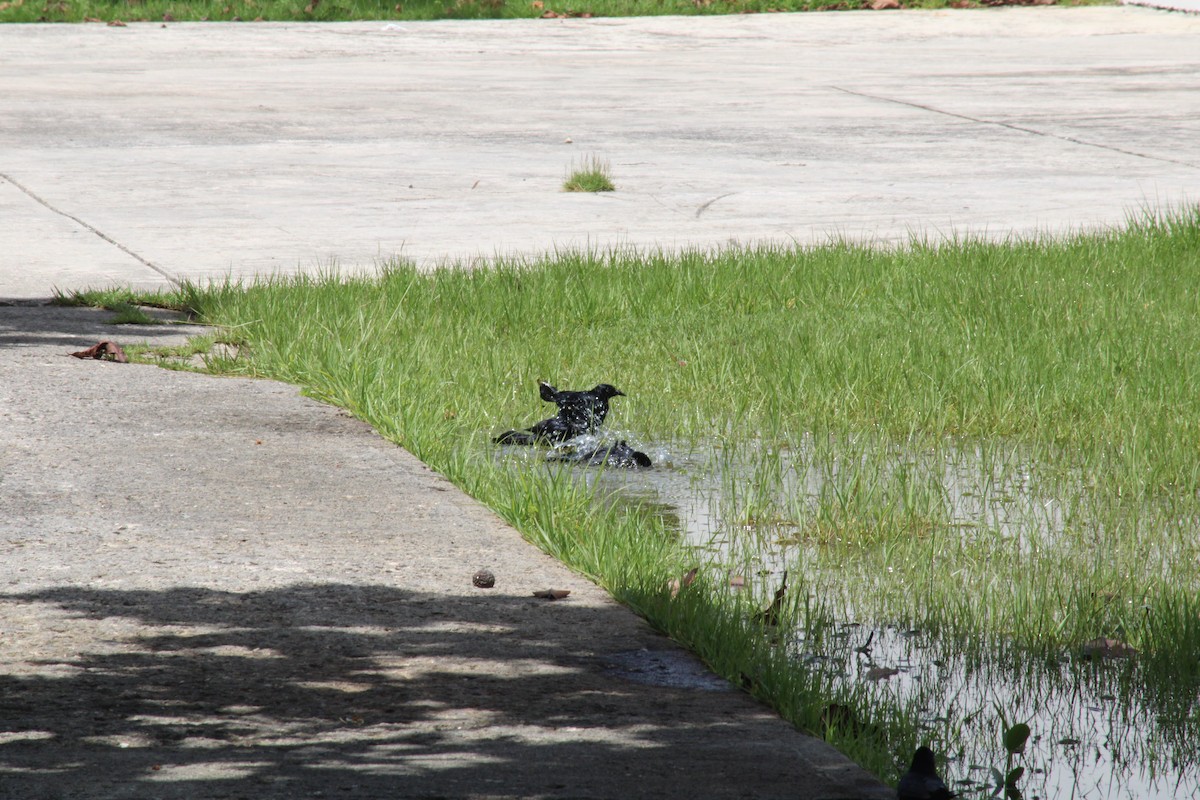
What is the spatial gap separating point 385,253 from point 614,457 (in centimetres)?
389

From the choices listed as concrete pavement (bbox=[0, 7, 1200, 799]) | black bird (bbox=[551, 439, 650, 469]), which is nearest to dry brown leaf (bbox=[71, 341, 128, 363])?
concrete pavement (bbox=[0, 7, 1200, 799])

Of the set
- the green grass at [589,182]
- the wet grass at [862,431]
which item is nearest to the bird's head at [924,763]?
the wet grass at [862,431]

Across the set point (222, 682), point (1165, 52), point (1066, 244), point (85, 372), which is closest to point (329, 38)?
point (1165, 52)

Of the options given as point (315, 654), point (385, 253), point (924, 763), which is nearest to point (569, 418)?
point (315, 654)

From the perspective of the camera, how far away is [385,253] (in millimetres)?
9367

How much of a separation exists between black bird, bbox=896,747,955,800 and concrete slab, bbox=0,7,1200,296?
6.42m

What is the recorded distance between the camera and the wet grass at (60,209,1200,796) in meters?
3.96

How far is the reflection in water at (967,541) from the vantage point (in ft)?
11.6

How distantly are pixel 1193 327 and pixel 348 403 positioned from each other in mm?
4023

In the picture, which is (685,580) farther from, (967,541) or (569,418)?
(569,418)

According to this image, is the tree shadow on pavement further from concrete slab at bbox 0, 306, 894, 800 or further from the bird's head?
the bird's head

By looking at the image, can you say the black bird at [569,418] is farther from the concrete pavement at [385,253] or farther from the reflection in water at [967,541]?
the concrete pavement at [385,253]

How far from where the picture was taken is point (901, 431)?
621 centimetres

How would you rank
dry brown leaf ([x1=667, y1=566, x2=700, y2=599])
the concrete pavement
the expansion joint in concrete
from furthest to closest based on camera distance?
the expansion joint in concrete → dry brown leaf ([x1=667, y1=566, x2=700, y2=599]) → the concrete pavement
